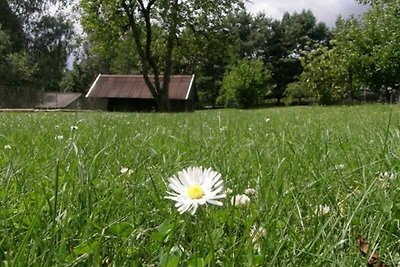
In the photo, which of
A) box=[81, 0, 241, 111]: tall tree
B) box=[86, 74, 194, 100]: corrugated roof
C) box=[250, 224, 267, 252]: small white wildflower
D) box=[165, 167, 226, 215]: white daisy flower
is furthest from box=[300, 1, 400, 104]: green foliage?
box=[165, 167, 226, 215]: white daisy flower

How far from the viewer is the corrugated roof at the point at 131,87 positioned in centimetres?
4403

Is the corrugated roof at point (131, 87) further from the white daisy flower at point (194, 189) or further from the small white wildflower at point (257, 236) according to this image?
the white daisy flower at point (194, 189)

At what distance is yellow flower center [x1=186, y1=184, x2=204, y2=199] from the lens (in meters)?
0.69

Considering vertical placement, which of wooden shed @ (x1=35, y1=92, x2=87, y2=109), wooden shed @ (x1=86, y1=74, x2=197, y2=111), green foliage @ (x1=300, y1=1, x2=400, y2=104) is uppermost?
green foliage @ (x1=300, y1=1, x2=400, y2=104)

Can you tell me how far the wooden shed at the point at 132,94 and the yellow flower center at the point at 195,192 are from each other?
42.6 m

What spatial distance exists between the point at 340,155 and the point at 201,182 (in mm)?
1567

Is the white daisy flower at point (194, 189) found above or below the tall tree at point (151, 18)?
below

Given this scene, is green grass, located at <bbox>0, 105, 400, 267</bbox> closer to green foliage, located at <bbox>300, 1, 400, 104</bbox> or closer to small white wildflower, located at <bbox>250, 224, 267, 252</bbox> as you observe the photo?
small white wildflower, located at <bbox>250, 224, 267, 252</bbox>

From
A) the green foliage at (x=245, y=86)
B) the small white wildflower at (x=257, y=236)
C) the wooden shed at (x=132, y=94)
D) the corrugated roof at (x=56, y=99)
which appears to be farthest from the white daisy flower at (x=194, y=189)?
the corrugated roof at (x=56, y=99)

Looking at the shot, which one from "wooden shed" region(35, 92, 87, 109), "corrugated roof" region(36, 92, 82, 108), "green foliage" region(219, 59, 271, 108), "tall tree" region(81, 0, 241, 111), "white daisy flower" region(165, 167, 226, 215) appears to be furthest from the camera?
"wooden shed" region(35, 92, 87, 109)

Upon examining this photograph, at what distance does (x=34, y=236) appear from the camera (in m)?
0.97

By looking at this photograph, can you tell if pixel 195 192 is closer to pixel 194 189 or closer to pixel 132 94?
pixel 194 189

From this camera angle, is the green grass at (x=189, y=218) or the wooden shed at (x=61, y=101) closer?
the green grass at (x=189, y=218)

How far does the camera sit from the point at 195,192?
703 millimetres
